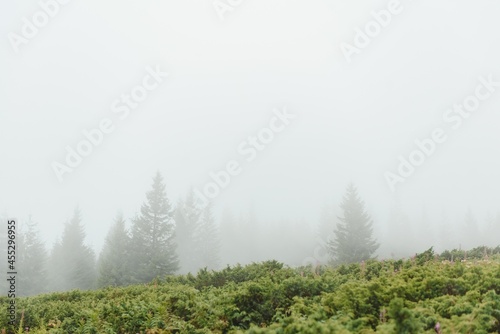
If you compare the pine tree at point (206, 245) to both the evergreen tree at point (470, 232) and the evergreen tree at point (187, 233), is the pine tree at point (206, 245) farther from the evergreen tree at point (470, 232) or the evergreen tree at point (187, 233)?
the evergreen tree at point (470, 232)

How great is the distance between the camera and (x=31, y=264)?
43625 millimetres

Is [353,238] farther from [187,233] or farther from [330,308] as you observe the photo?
[330,308]

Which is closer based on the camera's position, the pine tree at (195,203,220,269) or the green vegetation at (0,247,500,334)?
the green vegetation at (0,247,500,334)

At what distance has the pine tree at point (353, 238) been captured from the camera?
38344mm

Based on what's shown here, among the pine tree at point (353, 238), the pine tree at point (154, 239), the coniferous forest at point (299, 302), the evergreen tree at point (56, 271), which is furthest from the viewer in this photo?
the evergreen tree at point (56, 271)

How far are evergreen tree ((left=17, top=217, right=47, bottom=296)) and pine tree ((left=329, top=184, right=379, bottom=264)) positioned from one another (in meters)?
34.3

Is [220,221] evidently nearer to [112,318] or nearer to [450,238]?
[450,238]

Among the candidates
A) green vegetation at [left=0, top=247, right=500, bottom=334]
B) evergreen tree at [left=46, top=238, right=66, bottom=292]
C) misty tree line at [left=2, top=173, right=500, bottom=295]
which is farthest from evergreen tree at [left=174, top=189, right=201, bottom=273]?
green vegetation at [left=0, top=247, right=500, bottom=334]

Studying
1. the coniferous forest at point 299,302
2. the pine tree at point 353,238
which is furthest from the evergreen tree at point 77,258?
the coniferous forest at point 299,302

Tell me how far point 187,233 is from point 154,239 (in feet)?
54.4

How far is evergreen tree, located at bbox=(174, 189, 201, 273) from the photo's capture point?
54281 millimetres

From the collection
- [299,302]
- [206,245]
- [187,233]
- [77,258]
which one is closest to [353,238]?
[206,245]

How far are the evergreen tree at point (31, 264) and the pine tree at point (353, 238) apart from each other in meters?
34.3

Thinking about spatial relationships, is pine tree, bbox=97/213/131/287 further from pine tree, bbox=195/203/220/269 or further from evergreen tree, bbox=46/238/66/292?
pine tree, bbox=195/203/220/269
